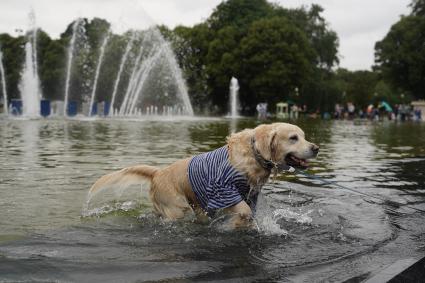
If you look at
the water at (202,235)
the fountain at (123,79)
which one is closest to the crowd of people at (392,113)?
the fountain at (123,79)

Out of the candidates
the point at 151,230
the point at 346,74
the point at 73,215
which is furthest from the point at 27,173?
the point at 346,74

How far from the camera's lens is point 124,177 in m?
6.30

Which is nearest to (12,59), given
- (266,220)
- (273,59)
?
(273,59)

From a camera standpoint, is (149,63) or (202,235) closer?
(202,235)

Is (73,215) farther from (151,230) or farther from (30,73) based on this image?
(30,73)

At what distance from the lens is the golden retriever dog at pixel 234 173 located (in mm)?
5727

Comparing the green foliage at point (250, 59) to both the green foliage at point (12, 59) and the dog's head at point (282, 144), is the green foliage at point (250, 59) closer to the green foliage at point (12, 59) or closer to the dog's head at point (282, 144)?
the green foliage at point (12, 59)

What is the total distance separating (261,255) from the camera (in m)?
4.82

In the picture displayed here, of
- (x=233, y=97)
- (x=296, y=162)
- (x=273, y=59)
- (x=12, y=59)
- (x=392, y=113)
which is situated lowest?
(x=392, y=113)

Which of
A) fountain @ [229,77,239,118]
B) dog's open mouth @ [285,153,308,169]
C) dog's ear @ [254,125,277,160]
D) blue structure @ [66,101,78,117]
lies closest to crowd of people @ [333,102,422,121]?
fountain @ [229,77,239,118]

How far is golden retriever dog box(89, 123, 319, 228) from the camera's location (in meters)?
5.73

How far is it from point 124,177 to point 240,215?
1.42 metres

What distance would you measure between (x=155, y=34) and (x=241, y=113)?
18576 mm

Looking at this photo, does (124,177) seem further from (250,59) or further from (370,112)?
(250,59)
